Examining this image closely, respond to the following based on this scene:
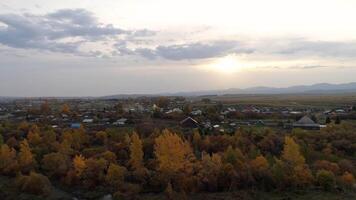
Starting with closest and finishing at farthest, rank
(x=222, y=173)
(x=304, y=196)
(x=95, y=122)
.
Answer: (x=304, y=196), (x=222, y=173), (x=95, y=122)

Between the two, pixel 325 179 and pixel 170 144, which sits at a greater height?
pixel 170 144

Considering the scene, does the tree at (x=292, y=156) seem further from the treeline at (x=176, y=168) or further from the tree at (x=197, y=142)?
the tree at (x=197, y=142)

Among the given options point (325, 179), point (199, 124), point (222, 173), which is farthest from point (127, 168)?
point (199, 124)

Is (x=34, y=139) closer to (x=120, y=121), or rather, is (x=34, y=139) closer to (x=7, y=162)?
(x=7, y=162)

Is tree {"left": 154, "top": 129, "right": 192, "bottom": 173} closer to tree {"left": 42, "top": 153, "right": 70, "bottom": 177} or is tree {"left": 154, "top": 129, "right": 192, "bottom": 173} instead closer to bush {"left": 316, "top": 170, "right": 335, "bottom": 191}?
tree {"left": 42, "top": 153, "right": 70, "bottom": 177}

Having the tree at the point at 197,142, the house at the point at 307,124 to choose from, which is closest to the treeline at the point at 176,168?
the tree at the point at 197,142

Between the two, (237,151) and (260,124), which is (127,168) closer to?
(237,151)

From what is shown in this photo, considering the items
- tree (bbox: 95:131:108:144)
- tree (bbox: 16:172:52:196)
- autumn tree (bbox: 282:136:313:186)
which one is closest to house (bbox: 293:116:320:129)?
autumn tree (bbox: 282:136:313:186)
